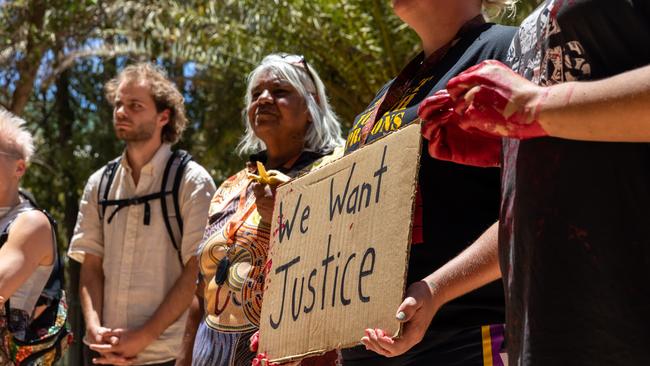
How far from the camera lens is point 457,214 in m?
2.30

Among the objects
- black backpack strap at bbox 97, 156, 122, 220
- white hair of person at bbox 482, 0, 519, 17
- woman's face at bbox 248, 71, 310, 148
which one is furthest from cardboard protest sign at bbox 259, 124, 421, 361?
black backpack strap at bbox 97, 156, 122, 220

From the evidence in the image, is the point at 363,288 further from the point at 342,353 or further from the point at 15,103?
the point at 15,103

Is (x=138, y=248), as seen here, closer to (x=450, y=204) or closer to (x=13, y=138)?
(x=13, y=138)

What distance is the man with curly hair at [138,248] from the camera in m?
4.51

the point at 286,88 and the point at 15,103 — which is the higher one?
the point at 15,103

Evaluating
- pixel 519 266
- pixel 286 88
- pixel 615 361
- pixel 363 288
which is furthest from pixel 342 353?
pixel 286 88

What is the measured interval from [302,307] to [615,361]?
34.1 inches

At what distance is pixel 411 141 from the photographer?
6.47 ft

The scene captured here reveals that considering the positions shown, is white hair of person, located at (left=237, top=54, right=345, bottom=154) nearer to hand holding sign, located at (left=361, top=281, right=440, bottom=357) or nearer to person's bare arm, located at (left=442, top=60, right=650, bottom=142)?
hand holding sign, located at (left=361, top=281, right=440, bottom=357)

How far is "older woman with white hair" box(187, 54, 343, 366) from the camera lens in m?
3.30

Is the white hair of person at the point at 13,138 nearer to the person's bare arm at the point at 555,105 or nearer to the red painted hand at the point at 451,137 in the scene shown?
the red painted hand at the point at 451,137

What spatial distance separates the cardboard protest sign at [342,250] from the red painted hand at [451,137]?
43 mm

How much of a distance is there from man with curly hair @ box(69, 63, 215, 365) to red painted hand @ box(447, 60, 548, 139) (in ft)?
9.73

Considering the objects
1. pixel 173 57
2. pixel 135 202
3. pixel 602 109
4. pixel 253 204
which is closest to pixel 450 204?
pixel 602 109
